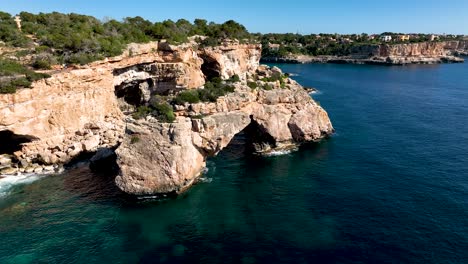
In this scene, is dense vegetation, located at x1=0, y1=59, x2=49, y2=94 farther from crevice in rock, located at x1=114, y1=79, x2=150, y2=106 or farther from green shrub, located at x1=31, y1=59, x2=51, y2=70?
crevice in rock, located at x1=114, y1=79, x2=150, y2=106

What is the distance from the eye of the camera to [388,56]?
568ft

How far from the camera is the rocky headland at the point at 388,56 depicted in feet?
563

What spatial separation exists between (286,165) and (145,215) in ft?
61.6

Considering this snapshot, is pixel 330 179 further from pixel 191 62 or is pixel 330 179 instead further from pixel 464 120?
pixel 464 120

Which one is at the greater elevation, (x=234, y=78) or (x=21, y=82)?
(x=21, y=82)

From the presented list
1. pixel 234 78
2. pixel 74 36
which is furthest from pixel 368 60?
pixel 74 36

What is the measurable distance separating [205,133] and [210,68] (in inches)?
647

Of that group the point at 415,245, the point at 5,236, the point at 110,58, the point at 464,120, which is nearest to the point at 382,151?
the point at 415,245

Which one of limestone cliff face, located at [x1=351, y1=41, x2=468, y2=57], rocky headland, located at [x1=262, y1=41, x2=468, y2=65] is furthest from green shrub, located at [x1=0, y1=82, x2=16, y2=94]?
limestone cliff face, located at [x1=351, y1=41, x2=468, y2=57]

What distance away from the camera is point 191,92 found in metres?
41.2

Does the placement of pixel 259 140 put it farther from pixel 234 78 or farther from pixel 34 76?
pixel 34 76

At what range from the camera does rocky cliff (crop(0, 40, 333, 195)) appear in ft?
113

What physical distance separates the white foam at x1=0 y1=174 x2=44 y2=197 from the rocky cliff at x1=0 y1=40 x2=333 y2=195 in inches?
35.3

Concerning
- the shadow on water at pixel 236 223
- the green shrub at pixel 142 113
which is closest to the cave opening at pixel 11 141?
the green shrub at pixel 142 113
